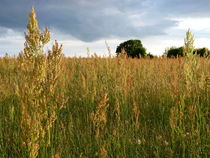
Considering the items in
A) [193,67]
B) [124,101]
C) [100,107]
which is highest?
[193,67]

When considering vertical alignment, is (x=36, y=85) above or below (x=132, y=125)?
above

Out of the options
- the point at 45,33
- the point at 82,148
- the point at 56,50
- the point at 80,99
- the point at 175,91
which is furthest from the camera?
the point at 80,99

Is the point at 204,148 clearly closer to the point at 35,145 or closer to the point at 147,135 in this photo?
the point at 147,135

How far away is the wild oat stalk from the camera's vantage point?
1.59 metres

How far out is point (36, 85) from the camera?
173cm

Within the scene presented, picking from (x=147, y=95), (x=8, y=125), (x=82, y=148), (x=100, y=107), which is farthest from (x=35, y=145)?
(x=147, y=95)

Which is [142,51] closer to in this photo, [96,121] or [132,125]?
[132,125]

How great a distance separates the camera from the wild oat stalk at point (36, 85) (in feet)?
5.21

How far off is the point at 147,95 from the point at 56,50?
2852 millimetres

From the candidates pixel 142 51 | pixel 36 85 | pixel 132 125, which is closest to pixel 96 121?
pixel 36 85

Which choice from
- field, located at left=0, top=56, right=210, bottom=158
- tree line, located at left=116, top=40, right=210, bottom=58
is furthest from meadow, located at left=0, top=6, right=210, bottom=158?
tree line, located at left=116, top=40, right=210, bottom=58

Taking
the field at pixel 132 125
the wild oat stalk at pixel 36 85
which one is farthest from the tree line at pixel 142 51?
the wild oat stalk at pixel 36 85

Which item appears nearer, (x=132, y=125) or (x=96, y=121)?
(x=96, y=121)

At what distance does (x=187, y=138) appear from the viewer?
261 cm
